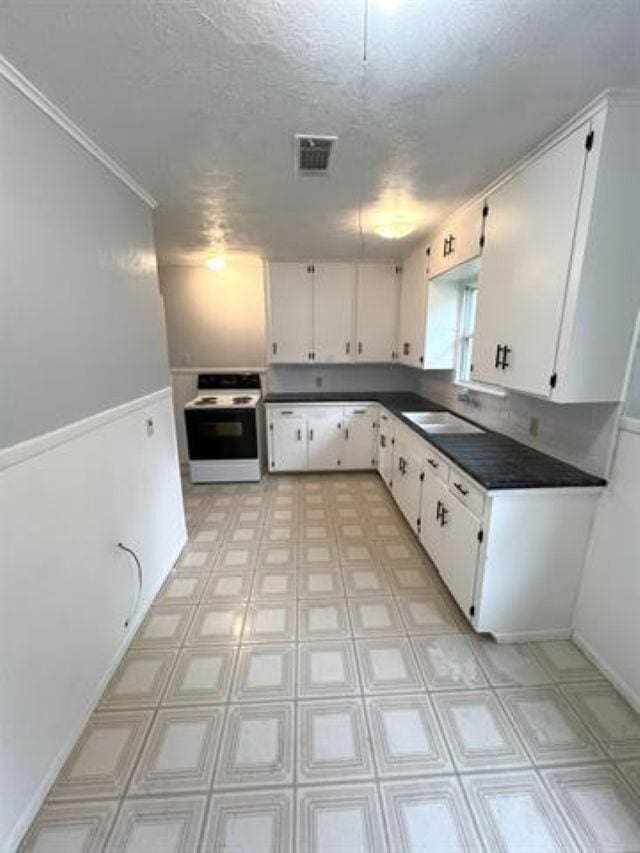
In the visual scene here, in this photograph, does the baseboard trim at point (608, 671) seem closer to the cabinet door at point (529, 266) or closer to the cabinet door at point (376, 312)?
the cabinet door at point (529, 266)

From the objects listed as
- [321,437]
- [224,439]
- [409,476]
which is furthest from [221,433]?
[409,476]

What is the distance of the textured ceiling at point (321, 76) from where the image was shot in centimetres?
101

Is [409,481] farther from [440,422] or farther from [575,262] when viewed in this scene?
[575,262]

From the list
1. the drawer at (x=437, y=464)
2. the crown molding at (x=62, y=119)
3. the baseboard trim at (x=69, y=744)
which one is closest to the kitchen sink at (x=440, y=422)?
the drawer at (x=437, y=464)

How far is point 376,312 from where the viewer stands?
163 inches

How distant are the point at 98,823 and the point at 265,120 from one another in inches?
101

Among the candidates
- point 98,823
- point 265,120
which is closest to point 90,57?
point 265,120

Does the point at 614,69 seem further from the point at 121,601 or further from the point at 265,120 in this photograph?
the point at 121,601

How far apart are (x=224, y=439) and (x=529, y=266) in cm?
307

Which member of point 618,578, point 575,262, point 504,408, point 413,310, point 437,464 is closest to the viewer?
point 575,262

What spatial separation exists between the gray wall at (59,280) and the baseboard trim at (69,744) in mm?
1165

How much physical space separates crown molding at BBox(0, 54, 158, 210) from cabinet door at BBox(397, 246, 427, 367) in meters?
2.31

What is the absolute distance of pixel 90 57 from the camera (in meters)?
1.15

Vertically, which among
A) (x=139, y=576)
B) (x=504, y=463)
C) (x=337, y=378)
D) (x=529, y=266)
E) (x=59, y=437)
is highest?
(x=529, y=266)
